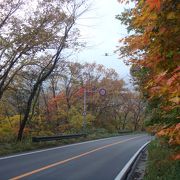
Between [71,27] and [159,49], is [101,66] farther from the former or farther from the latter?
[159,49]

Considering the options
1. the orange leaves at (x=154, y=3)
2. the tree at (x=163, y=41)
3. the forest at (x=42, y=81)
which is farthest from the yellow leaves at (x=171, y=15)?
the forest at (x=42, y=81)

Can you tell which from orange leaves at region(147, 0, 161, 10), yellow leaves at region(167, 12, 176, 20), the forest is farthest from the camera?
the forest

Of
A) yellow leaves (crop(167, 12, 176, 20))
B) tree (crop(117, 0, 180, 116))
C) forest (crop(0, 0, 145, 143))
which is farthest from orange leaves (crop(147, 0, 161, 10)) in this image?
forest (crop(0, 0, 145, 143))

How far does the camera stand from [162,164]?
40.3 feet

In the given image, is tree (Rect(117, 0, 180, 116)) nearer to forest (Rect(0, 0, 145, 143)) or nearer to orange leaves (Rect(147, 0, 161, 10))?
orange leaves (Rect(147, 0, 161, 10))

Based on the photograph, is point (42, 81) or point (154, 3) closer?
point (154, 3)

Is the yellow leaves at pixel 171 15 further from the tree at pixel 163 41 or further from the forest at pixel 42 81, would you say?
the forest at pixel 42 81

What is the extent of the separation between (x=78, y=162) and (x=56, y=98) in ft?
117

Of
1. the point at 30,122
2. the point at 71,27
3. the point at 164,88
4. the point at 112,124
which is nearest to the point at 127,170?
the point at 164,88

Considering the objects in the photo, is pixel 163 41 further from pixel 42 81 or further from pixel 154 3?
pixel 42 81

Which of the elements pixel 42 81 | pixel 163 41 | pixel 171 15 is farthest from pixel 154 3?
pixel 42 81

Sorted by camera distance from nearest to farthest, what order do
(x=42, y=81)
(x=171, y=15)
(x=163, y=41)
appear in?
(x=171, y=15)
(x=163, y=41)
(x=42, y=81)

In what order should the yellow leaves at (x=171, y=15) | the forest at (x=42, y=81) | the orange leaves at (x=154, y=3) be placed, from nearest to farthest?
the orange leaves at (x=154, y=3)
the yellow leaves at (x=171, y=15)
the forest at (x=42, y=81)

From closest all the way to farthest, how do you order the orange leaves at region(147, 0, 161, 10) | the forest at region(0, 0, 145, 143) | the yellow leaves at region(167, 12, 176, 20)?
1. the orange leaves at region(147, 0, 161, 10)
2. the yellow leaves at region(167, 12, 176, 20)
3. the forest at region(0, 0, 145, 143)
